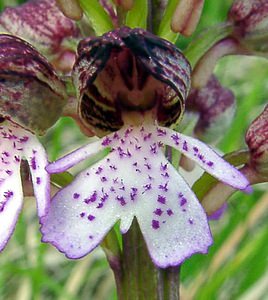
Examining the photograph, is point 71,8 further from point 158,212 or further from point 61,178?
point 158,212

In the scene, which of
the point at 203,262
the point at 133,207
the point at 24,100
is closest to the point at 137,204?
the point at 133,207

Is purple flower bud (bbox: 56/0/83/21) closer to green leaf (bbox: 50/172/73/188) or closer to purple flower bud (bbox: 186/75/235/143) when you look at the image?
green leaf (bbox: 50/172/73/188)

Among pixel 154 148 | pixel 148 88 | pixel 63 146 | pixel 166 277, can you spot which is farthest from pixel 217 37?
pixel 63 146

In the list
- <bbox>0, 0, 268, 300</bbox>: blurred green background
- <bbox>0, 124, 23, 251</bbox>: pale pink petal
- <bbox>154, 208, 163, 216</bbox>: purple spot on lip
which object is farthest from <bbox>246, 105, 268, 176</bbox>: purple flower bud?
<bbox>0, 0, 268, 300</bbox>: blurred green background

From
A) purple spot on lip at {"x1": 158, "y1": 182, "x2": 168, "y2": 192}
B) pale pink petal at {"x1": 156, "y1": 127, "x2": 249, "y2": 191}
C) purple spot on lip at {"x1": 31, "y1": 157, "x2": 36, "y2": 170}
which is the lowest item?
purple spot on lip at {"x1": 31, "y1": 157, "x2": 36, "y2": 170}

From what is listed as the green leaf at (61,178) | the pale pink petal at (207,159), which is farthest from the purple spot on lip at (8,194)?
the pale pink petal at (207,159)

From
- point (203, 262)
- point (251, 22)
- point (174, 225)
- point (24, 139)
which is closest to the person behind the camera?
point (174, 225)
